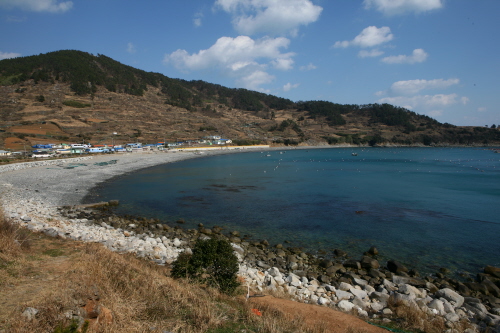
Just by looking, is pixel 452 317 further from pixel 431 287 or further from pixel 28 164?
pixel 28 164

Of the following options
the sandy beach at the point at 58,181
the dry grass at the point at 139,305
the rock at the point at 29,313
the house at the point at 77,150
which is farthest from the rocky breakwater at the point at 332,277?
the house at the point at 77,150

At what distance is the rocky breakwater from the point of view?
7.96 meters

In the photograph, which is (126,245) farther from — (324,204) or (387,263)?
(324,204)

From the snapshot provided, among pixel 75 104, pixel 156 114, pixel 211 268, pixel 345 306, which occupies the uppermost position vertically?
pixel 75 104

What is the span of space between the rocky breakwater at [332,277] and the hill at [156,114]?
54871 mm

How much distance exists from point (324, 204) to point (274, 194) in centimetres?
522

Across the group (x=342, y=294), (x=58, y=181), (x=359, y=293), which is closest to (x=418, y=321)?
(x=359, y=293)

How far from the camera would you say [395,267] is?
1111 centimetres

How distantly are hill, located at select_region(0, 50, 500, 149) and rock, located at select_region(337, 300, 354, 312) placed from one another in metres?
64.7

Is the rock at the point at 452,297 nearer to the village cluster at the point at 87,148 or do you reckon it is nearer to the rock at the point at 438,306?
the rock at the point at 438,306

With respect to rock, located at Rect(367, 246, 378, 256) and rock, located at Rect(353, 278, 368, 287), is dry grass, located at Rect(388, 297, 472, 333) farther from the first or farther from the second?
rock, located at Rect(367, 246, 378, 256)

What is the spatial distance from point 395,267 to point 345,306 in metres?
4.36

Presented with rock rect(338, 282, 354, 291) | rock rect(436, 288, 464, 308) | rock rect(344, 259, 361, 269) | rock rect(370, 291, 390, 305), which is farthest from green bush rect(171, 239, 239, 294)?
rock rect(436, 288, 464, 308)

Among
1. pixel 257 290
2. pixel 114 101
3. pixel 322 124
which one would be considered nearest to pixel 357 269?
pixel 257 290
